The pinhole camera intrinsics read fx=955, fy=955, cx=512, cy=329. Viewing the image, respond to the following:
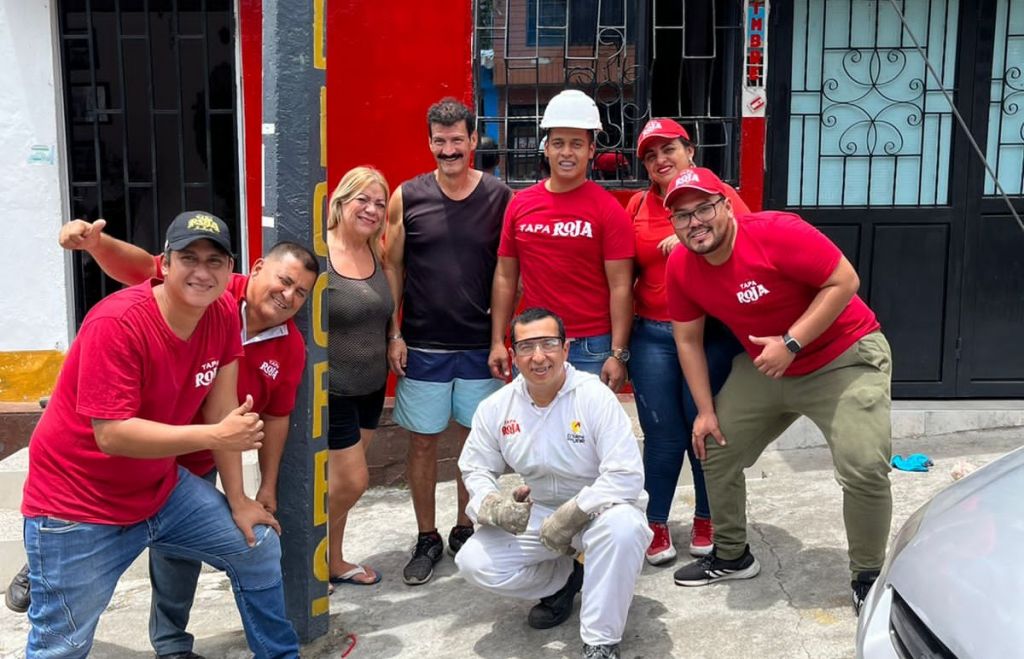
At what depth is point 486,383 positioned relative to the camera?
426 centimetres

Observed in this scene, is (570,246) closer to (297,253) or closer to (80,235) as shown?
(297,253)

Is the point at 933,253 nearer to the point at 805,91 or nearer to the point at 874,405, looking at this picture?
the point at 805,91

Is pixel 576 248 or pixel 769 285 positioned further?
pixel 576 248

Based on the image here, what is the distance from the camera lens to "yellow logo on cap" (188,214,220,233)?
9.14ft

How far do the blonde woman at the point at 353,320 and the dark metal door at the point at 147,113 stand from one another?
2238mm

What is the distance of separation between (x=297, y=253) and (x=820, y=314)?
1.90m

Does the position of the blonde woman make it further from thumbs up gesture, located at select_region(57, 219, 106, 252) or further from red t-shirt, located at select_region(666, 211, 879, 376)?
red t-shirt, located at select_region(666, 211, 879, 376)

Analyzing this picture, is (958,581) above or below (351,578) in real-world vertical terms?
above

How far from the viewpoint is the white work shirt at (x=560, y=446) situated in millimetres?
3406

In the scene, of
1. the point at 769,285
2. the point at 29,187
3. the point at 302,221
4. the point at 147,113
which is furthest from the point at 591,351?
the point at 29,187

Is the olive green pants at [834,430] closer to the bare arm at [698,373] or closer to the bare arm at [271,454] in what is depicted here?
the bare arm at [698,373]

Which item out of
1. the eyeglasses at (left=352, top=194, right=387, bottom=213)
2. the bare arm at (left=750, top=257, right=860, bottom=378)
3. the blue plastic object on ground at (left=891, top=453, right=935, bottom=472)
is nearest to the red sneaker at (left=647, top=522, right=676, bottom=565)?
the bare arm at (left=750, top=257, right=860, bottom=378)

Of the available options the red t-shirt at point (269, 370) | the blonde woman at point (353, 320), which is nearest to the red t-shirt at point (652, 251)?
the blonde woman at point (353, 320)

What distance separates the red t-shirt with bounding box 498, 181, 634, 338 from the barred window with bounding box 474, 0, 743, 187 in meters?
1.61
